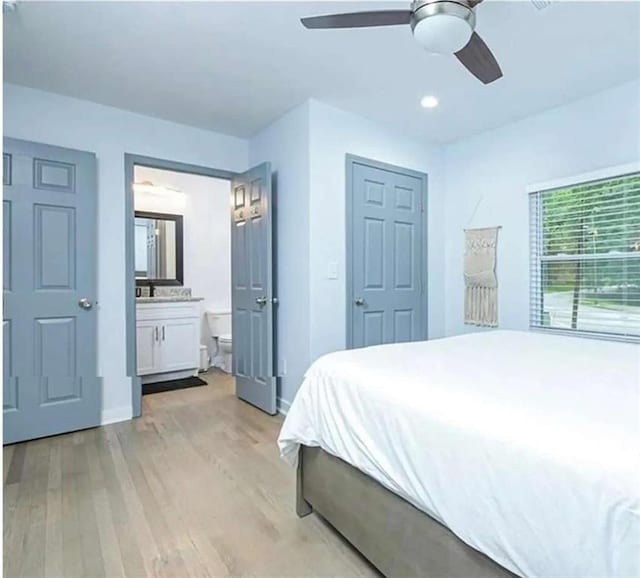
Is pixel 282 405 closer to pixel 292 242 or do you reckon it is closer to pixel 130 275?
pixel 292 242

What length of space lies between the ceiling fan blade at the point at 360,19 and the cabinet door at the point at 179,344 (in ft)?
11.2

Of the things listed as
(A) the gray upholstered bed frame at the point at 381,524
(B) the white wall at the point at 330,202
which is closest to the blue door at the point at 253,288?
(B) the white wall at the point at 330,202

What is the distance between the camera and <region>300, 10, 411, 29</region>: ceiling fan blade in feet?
5.73

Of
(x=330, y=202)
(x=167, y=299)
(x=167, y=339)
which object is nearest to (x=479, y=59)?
(x=330, y=202)

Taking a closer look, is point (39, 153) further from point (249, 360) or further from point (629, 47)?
point (629, 47)

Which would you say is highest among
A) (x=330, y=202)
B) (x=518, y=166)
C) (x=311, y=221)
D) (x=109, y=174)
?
(x=518, y=166)

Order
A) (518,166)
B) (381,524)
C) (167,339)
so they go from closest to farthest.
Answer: (381,524) < (518,166) < (167,339)

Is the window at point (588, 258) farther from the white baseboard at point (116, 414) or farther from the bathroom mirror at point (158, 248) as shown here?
the bathroom mirror at point (158, 248)

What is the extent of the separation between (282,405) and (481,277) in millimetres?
2059

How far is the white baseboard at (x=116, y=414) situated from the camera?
3176 millimetres

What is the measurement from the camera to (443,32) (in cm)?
167

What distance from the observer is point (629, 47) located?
2.49 metres

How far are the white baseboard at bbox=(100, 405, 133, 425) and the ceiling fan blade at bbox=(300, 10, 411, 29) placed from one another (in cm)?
288

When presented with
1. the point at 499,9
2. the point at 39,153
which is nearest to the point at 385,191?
the point at 499,9
